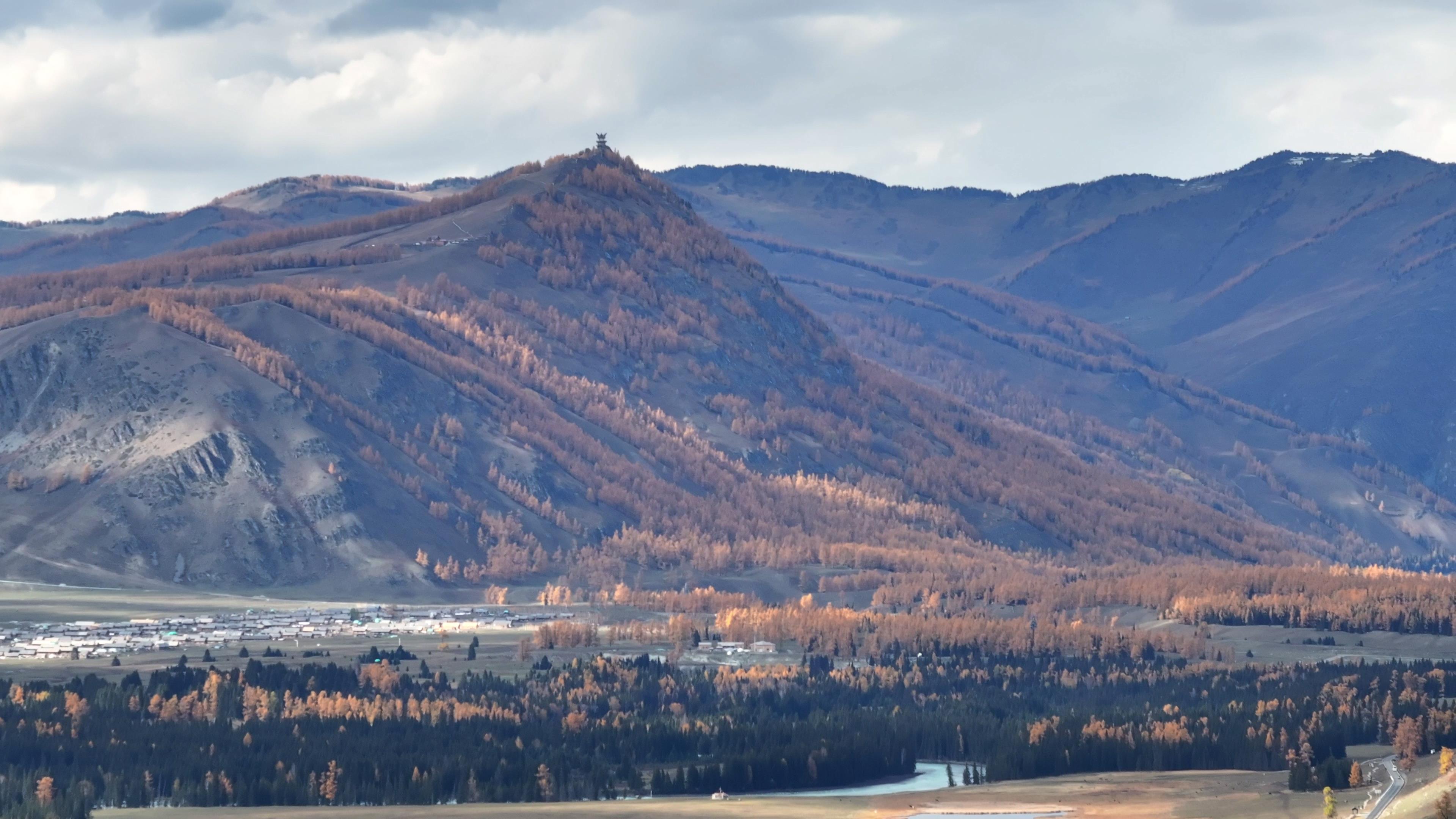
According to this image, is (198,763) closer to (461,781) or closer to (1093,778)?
(461,781)

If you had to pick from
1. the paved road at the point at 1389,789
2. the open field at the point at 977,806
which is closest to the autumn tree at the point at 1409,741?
the paved road at the point at 1389,789

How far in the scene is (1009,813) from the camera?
589 ft

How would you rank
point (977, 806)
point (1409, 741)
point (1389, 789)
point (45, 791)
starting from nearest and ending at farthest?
point (1389, 789) < point (45, 791) < point (977, 806) < point (1409, 741)

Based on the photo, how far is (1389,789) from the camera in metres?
175

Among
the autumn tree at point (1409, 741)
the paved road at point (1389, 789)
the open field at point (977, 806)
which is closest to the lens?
the paved road at point (1389, 789)

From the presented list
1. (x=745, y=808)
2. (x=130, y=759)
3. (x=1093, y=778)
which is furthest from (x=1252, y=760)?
(x=130, y=759)

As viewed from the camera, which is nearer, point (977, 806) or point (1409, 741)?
point (977, 806)

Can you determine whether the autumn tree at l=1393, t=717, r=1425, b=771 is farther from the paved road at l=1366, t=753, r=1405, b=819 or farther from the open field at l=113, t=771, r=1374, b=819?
the open field at l=113, t=771, r=1374, b=819

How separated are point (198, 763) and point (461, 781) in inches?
802

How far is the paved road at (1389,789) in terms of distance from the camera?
163125 mm

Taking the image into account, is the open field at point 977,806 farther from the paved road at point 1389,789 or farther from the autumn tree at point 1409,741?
the autumn tree at point 1409,741

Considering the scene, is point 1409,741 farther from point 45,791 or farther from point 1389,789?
point 45,791

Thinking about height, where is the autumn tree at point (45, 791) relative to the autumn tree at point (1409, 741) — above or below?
above

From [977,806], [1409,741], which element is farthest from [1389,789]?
[977,806]
